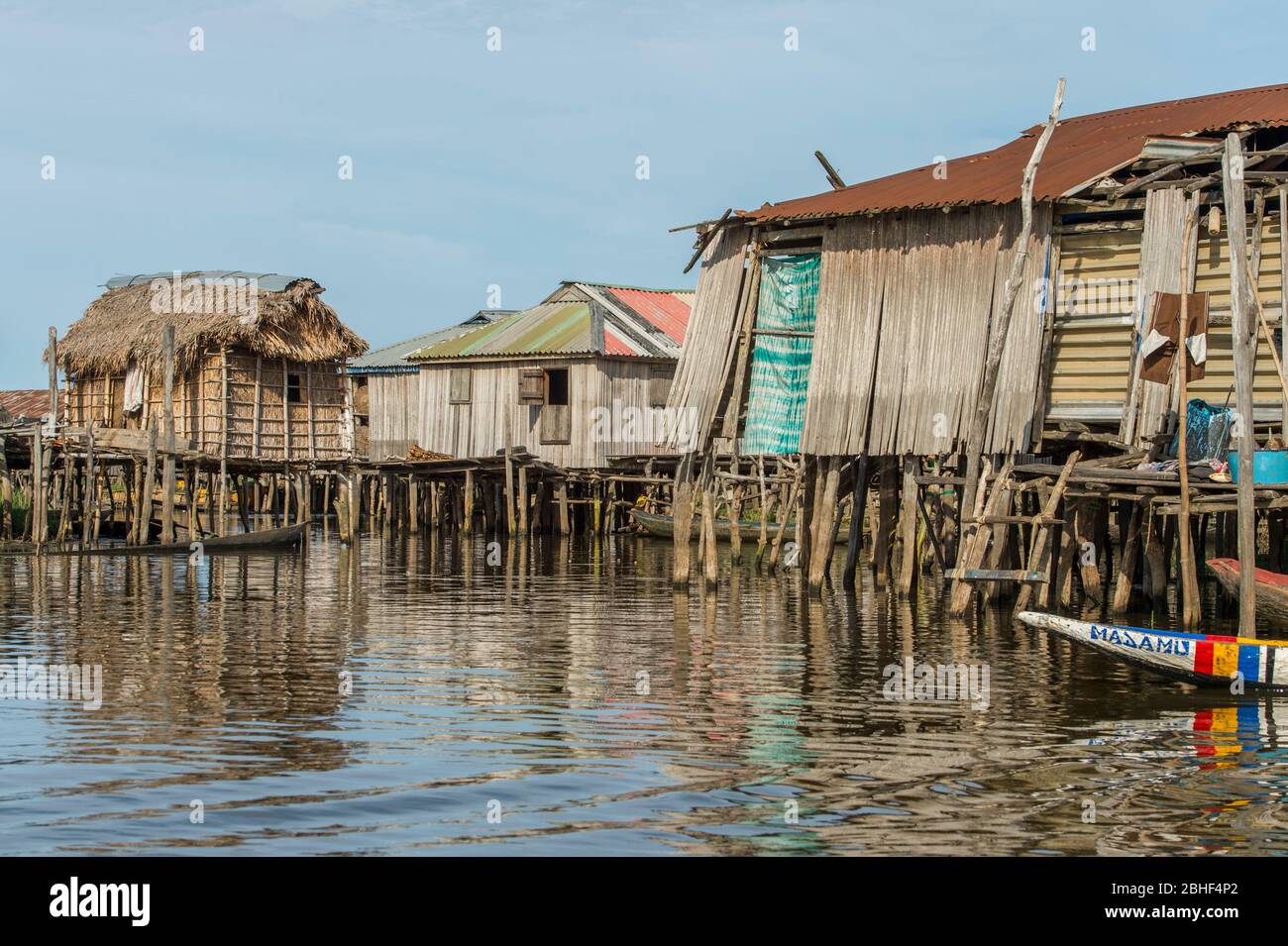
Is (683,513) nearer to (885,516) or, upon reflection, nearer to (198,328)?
(885,516)

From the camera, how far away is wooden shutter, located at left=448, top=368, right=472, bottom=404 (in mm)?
45875

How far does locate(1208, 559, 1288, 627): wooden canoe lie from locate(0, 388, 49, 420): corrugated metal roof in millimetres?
42147

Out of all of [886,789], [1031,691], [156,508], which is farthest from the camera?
[156,508]

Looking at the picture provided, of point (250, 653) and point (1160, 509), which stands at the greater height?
point (1160, 509)

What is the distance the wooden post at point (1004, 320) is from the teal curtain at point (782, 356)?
3829mm

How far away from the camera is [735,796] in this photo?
10461 millimetres

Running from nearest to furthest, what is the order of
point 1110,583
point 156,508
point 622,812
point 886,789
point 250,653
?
point 622,812
point 886,789
point 250,653
point 1110,583
point 156,508

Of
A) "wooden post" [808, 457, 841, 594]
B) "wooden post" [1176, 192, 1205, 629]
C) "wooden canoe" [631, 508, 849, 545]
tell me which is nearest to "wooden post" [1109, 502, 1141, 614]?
"wooden post" [1176, 192, 1205, 629]

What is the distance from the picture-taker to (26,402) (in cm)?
5425

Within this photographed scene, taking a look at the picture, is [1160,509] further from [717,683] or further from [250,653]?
[250,653]

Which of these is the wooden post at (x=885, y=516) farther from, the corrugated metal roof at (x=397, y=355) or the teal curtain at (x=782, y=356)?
the corrugated metal roof at (x=397, y=355)

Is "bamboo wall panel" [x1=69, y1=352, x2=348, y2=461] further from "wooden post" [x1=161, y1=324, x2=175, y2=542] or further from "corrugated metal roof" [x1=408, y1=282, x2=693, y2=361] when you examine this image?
"wooden post" [x1=161, y1=324, x2=175, y2=542]
